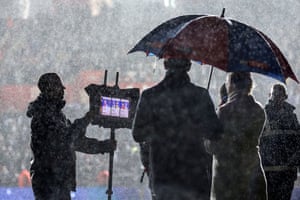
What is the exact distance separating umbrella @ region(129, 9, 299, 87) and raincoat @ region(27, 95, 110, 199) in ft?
3.15

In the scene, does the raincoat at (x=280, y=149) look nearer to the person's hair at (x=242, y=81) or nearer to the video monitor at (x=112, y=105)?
the video monitor at (x=112, y=105)

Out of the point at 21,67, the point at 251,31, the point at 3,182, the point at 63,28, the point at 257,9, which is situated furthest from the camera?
the point at 257,9

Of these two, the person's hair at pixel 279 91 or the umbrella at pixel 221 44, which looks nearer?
the umbrella at pixel 221 44

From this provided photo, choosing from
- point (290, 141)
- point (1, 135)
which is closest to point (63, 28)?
point (1, 135)

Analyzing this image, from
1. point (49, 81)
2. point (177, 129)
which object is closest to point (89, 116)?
point (49, 81)

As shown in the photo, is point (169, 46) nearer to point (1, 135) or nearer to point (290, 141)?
point (290, 141)

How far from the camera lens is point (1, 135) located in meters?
34.7

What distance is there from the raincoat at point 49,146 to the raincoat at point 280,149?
2.36 m

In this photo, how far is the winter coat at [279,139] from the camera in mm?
6453

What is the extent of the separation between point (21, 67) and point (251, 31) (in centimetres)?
3623

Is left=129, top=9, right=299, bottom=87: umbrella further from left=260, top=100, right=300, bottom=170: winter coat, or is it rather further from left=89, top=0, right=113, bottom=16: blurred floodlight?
left=89, top=0, right=113, bottom=16: blurred floodlight

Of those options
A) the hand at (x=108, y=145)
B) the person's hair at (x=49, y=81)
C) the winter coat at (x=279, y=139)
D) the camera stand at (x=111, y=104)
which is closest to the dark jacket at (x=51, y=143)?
the person's hair at (x=49, y=81)

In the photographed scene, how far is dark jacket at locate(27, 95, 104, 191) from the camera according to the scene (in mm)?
4875

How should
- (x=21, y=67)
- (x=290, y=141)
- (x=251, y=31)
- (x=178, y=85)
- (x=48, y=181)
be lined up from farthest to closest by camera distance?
1. (x=21, y=67)
2. (x=290, y=141)
3. (x=48, y=181)
4. (x=251, y=31)
5. (x=178, y=85)
